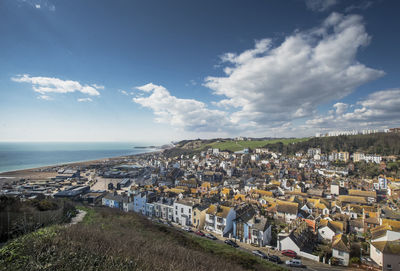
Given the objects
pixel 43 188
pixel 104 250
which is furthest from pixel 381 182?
pixel 43 188

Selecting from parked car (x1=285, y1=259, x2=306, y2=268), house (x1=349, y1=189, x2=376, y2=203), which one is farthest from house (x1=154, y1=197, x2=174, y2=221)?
house (x1=349, y1=189, x2=376, y2=203)

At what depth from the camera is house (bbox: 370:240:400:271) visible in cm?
1407

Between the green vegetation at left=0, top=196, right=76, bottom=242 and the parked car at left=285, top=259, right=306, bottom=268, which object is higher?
the green vegetation at left=0, top=196, right=76, bottom=242

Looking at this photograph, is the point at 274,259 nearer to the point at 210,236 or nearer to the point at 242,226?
the point at 242,226

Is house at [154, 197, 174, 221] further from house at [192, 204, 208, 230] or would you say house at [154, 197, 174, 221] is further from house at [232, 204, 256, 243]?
house at [232, 204, 256, 243]

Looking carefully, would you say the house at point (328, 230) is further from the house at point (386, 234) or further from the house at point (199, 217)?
the house at point (199, 217)

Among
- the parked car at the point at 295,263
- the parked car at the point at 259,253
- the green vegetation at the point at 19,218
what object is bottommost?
the parked car at the point at 259,253

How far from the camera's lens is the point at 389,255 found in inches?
561

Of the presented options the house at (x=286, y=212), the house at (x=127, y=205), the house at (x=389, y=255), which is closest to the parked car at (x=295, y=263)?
the house at (x=389, y=255)

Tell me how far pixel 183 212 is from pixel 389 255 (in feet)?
65.6

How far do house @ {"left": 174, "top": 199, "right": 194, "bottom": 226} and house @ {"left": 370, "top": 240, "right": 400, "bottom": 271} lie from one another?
18.3 meters

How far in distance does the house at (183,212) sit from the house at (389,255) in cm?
1826

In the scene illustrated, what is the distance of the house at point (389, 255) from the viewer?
14.1m

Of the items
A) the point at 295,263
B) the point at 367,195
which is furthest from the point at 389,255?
the point at 367,195
